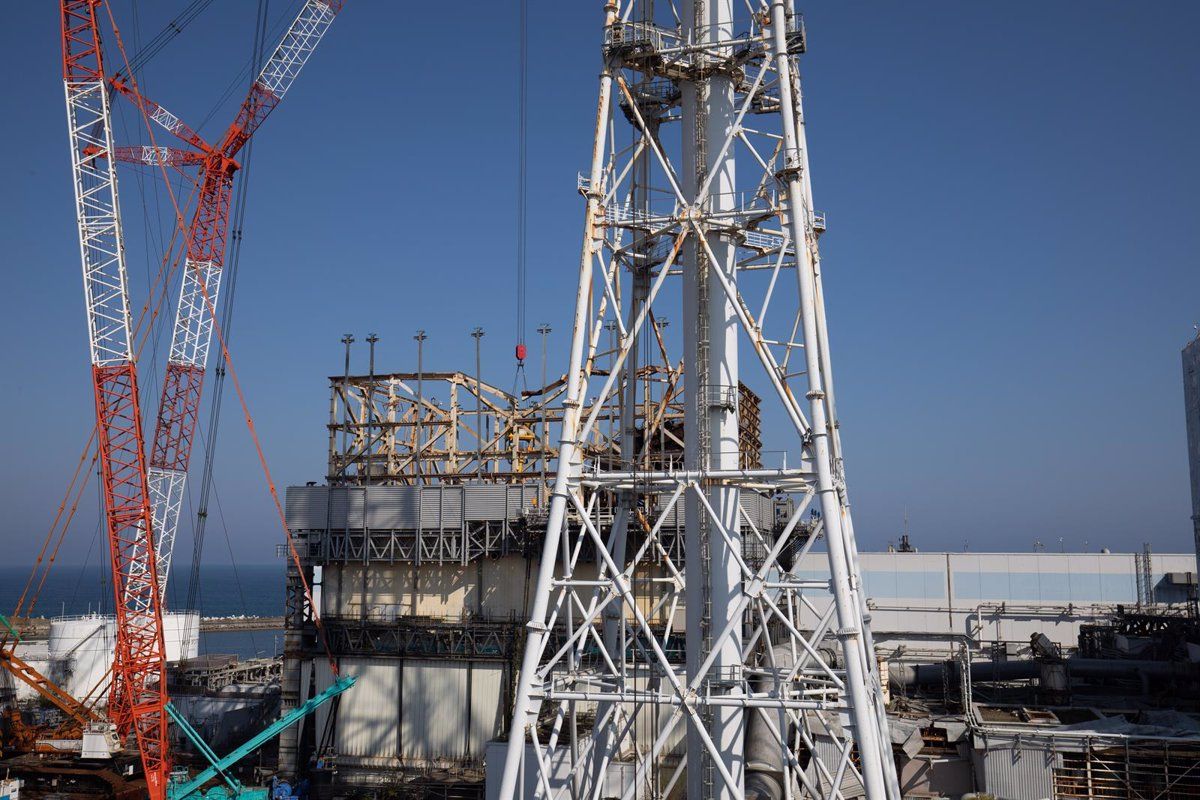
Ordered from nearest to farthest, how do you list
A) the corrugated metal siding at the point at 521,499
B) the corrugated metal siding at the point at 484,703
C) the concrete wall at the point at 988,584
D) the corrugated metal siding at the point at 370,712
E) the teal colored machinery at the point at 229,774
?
the teal colored machinery at the point at 229,774
the corrugated metal siding at the point at 484,703
the corrugated metal siding at the point at 370,712
the corrugated metal siding at the point at 521,499
the concrete wall at the point at 988,584

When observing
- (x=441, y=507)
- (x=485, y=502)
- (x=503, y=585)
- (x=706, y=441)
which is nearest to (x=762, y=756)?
(x=706, y=441)

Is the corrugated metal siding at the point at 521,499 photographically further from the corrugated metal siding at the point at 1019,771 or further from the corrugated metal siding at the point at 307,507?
the corrugated metal siding at the point at 1019,771

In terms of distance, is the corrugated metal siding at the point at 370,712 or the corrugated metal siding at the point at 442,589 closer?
the corrugated metal siding at the point at 370,712

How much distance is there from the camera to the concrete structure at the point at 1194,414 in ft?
148

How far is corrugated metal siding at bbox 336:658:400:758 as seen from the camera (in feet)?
151

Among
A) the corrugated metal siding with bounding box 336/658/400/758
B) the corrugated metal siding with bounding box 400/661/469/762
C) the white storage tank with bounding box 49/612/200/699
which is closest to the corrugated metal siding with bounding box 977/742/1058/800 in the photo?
the corrugated metal siding with bounding box 400/661/469/762

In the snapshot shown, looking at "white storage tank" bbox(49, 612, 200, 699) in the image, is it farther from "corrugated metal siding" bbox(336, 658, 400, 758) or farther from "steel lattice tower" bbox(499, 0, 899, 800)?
"steel lattice tower" bbox(499, 0, 899, 800)

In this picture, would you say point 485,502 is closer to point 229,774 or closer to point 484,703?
point 484,703

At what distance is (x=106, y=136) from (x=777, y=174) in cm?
4220

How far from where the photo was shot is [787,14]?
80.1ft

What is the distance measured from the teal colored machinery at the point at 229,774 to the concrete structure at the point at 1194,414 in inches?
1547

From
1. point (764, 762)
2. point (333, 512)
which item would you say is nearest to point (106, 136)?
point (333, 512)

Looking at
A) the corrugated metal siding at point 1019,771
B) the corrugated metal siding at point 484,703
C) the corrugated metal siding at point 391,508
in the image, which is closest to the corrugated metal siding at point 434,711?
the corrugated metal siding at point 484,703

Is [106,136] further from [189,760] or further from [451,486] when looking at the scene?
[189,760]
